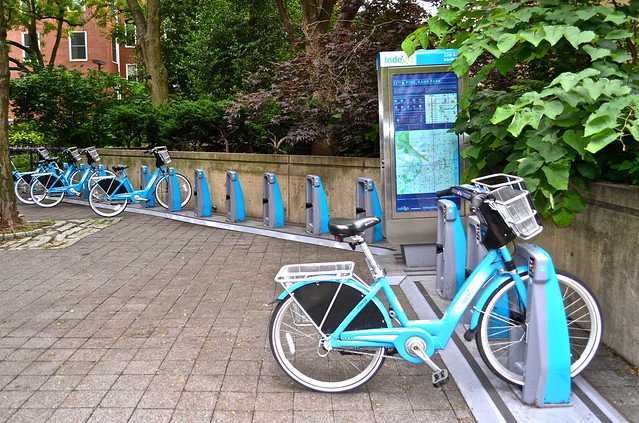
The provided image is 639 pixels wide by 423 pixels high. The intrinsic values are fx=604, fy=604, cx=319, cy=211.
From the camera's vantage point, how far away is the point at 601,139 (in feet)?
12.2

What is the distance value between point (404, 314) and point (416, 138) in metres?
3.56

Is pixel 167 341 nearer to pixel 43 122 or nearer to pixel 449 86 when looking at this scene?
pixel 449 86

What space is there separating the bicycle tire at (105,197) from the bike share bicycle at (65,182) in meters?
1.14

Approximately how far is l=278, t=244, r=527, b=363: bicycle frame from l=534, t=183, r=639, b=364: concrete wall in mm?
971

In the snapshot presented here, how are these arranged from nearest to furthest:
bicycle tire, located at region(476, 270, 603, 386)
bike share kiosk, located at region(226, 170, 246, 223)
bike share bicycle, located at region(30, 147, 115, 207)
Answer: bicycle tire, located at region(476, 270, 603, 386)
bike share kiosk, located at region(226, 170, 246, 223)
bike share bicycle, located at region(30, 147, 115, 207)

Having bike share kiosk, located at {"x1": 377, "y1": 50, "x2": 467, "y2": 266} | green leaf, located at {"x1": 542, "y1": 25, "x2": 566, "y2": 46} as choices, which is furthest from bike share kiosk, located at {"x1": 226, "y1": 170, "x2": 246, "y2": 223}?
green leaf, located at {"x1": 542, "y1": 25, "x2": 566, "y2": 46}

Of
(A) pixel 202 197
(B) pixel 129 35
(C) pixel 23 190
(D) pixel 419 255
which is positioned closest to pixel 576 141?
(D) pixel 419 255

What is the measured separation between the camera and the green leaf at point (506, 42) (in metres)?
4.03

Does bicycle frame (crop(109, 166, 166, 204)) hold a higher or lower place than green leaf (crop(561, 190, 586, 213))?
lower

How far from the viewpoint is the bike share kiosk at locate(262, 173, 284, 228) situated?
397 inches

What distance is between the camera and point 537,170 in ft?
14.1

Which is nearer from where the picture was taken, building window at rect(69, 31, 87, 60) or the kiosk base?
the kiosk base

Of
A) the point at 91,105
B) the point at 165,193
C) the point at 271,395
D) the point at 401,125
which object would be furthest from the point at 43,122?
the point at 271,395

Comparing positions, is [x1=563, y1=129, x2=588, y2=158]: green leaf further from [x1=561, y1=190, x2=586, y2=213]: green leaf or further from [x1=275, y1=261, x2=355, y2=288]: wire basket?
[x1=275, y1=261, x2=355, y2=288]: wire basket
